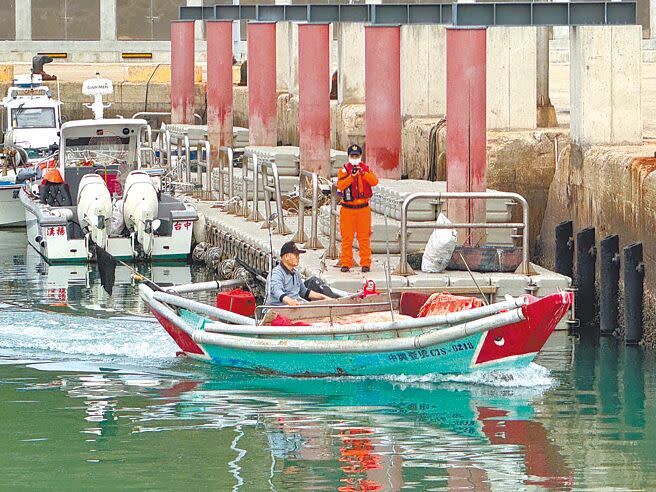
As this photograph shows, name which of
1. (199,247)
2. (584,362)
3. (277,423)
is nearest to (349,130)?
(199,247)

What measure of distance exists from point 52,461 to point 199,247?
543 inches

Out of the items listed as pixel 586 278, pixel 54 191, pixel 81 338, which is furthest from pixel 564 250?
pixel 54 191

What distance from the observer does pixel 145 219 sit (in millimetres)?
26516

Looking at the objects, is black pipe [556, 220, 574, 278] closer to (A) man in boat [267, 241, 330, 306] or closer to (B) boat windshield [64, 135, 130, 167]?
(A) man in boat [267, 241, 330, 306]

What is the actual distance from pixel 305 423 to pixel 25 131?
68.6 ft

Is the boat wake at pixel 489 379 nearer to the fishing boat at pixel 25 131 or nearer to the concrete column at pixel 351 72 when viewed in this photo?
the concrete column at pixel 351 72

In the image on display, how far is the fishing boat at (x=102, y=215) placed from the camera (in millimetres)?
26375

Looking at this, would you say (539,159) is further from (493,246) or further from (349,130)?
(349,130)

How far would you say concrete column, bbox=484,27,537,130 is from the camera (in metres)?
23.4

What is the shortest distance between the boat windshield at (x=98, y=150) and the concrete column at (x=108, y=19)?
36.3m

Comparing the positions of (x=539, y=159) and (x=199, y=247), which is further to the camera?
(x=199, y=247)

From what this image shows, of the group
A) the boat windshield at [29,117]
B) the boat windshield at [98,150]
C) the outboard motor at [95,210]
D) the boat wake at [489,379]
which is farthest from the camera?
the boat windshield at [29,117]

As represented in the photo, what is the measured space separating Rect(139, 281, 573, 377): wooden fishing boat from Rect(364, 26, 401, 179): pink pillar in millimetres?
7005

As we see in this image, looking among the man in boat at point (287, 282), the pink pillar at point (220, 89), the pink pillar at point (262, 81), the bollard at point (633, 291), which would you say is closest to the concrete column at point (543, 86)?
the bollard at point (633, 291)
